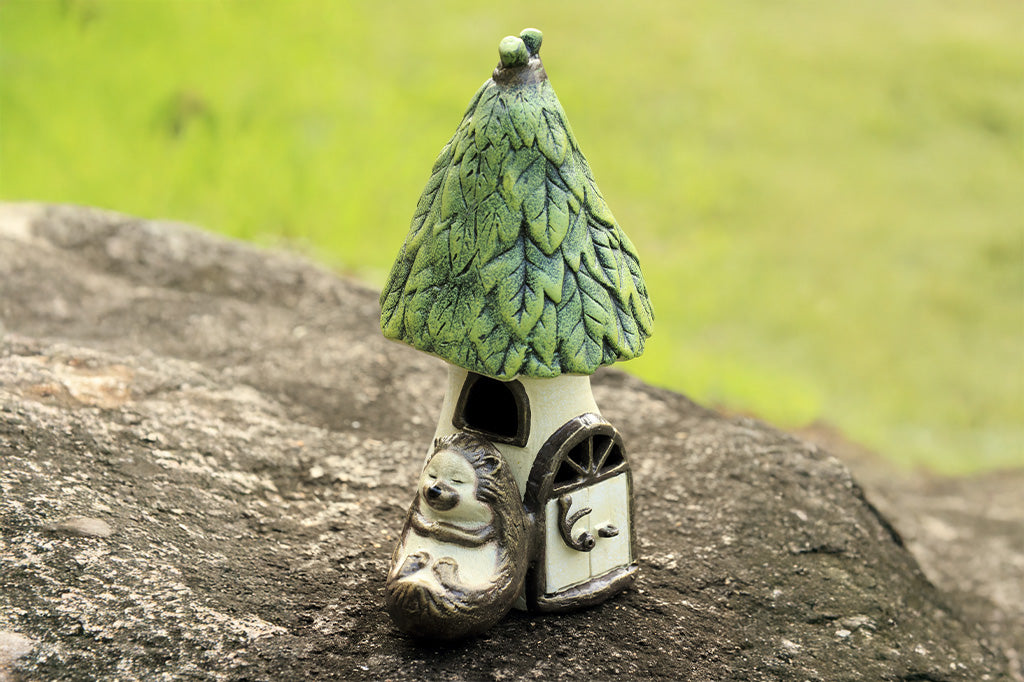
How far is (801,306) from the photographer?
6637 mm

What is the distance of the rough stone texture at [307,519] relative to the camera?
275cm

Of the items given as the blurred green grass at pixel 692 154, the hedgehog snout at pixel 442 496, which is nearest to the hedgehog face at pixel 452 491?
the hedgehog snout at pixel 442 496

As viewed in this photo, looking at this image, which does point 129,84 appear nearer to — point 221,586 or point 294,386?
point 294,386

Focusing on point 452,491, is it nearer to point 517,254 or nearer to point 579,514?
point 579,514

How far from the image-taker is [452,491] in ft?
8.76

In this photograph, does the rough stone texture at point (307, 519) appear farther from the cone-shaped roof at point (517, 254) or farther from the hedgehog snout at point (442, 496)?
the cone-shaped roof at point (517, 254)

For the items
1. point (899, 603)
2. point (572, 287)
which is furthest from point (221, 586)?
point (899, 603)

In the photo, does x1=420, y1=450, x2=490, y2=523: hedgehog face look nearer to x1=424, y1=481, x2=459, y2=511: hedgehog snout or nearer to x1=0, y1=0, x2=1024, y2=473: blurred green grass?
x1=424, y1=481, x2=459, y2=511: hedgehog snout

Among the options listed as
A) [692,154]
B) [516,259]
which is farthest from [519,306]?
[692,154]

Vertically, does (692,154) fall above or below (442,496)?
above

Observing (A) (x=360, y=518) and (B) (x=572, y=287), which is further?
(A) (x=360, y=518)

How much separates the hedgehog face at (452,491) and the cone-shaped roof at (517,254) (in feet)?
0.84

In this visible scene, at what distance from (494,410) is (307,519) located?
0.80 meters

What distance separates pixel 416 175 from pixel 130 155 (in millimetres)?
1690
